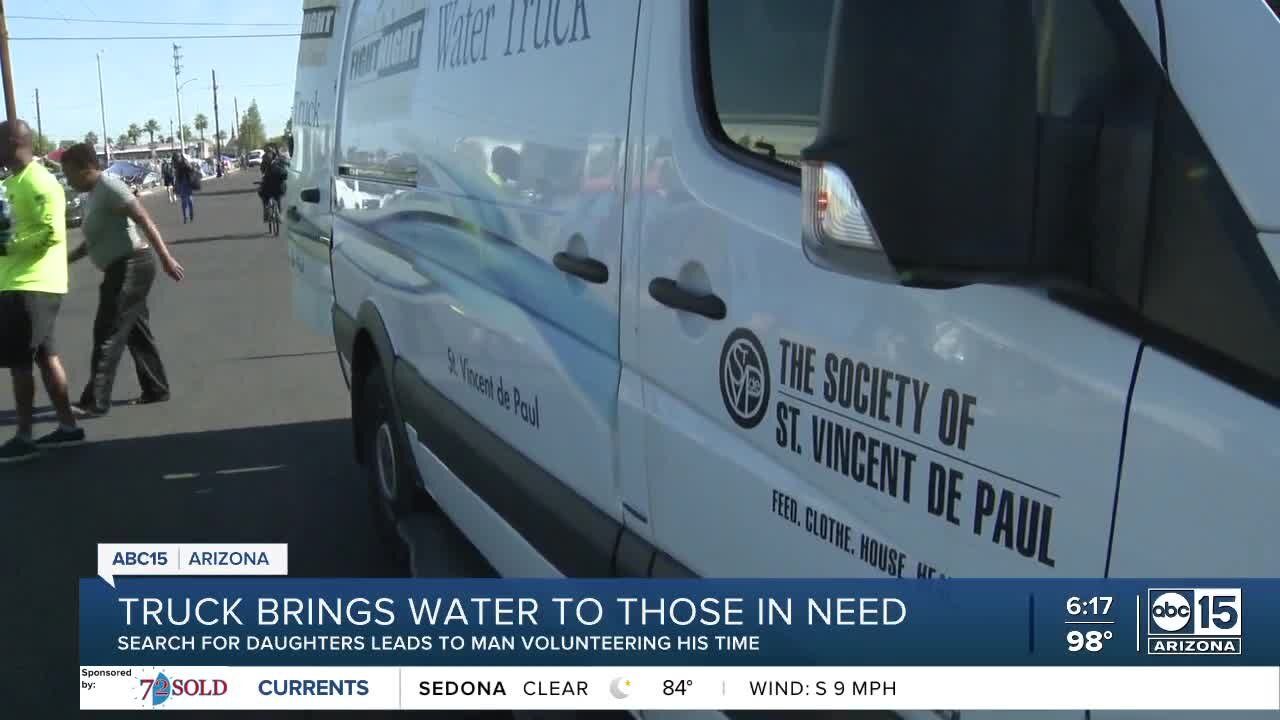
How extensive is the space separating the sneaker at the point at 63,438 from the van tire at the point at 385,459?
2.78 m

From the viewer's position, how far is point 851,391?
1791 mm

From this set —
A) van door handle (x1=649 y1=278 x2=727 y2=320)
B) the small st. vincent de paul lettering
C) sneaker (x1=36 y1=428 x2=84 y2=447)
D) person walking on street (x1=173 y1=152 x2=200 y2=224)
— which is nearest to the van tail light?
van door handle (x1=649 y1=278 x2=727 y2=320)

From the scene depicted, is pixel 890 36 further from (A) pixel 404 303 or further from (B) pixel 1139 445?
(A) pixel 404 303

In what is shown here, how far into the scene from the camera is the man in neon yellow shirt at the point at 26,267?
6.58 meters

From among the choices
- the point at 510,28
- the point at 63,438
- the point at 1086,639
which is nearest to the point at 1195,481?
the point at 1086,639

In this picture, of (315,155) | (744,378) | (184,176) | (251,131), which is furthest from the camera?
(251,131)

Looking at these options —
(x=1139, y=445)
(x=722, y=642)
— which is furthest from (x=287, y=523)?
(x=1139, y=445)

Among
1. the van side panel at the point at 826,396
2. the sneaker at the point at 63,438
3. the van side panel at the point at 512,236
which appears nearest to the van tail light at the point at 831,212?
the van side panel at the point at 826,396

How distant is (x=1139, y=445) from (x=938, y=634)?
0.49 m

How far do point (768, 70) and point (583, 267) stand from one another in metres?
0.68

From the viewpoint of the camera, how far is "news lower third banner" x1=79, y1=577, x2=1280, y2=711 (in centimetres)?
141

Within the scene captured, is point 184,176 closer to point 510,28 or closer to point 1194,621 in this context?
point 510,28

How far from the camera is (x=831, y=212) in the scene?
4.81 ft

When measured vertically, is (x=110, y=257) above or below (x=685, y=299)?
below
